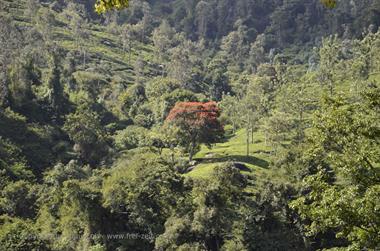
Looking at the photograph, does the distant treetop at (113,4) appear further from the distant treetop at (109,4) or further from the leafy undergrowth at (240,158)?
the leafy undergrowth at (240,158)

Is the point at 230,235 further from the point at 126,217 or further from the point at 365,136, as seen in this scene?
the point at 365,136

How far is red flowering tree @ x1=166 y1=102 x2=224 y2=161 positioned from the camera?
69.6 meters

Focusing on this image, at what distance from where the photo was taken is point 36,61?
366 feet

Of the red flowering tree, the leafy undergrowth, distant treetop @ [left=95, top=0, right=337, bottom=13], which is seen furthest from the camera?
the red flowering tree

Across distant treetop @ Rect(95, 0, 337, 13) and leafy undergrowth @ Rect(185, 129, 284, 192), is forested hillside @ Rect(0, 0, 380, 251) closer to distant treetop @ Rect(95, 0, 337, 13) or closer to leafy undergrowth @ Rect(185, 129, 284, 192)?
distant treetop @ Rect(95, 0, 337, 13)

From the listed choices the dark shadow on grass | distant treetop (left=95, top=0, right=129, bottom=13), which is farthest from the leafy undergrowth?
distant treetop (left=95, top=0, right=129, bottom=13)

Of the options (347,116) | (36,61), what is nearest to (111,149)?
(36,61)

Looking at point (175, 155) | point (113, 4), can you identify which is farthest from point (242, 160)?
point (113, 4)

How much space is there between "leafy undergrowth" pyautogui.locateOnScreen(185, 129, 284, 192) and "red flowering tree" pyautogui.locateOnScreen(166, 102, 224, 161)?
3.93 m

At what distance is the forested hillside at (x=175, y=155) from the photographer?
889 inches

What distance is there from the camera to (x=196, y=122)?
69.5m

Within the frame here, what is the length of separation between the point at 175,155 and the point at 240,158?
9.97 m

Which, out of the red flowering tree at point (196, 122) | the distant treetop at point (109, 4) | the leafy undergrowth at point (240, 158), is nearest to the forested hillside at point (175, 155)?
the distant treetop at point (109, 4)

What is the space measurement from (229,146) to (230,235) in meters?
41.8
